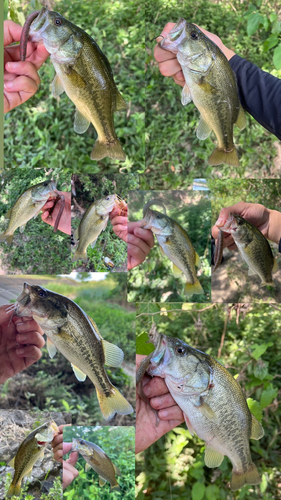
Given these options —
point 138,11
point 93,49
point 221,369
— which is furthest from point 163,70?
point 221,369

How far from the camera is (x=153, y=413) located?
2.34 metres

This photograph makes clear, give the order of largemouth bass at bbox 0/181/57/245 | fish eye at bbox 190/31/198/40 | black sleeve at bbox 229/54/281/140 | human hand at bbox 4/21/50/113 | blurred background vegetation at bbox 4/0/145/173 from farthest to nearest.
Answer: blurred background vegetation at bbox 4/0/145/173
largemouth bass at bbox 0/181/57/245
human hand at bbox 4/21/50/113
black sleeve at bbox 229/54/281/140
fish eye at bbox 190/31/198/40

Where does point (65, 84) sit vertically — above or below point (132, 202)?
above

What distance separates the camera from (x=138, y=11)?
96.3 inches

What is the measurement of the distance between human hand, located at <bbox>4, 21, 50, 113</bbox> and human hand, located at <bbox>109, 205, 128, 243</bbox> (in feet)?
2.29

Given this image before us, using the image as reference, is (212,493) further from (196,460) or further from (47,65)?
(47,65)

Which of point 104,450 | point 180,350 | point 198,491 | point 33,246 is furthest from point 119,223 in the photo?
point 198,491

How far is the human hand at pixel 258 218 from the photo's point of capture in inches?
91.9

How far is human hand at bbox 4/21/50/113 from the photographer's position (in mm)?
2203

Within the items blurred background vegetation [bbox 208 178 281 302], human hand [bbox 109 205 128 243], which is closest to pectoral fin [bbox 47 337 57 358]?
human hand [bbox 109 205 128 243]

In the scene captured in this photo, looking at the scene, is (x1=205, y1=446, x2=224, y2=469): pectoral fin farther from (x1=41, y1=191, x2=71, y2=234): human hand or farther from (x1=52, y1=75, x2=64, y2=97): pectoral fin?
(x1=52, y1=75, x2=64, y2=97): pectoral fin

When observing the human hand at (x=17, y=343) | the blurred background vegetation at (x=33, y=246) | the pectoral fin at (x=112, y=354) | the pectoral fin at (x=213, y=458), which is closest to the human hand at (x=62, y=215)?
the blurred background vegetation at (x=33, y=246)

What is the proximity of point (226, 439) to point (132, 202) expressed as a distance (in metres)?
1.14

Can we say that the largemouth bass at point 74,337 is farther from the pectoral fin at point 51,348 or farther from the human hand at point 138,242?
the human hand at point 138,242
